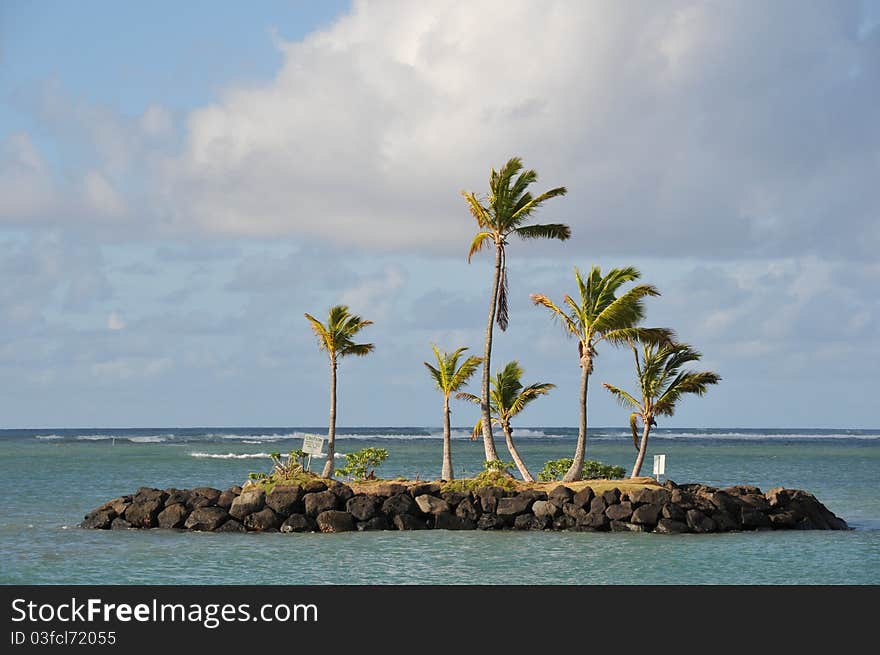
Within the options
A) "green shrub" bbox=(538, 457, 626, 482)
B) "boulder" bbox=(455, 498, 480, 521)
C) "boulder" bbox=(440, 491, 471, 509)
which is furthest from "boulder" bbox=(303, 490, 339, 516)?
"green shrub" bbox=(538, 457, 626, 482)

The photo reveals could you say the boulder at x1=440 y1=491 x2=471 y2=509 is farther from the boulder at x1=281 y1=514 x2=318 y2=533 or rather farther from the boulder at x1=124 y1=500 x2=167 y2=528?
the boulder at x1=124 y1=500 x2=167 y2=528

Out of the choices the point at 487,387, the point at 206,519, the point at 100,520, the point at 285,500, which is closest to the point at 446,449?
the point at 487,387

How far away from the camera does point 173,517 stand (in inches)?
1323

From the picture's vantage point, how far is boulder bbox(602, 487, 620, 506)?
33125 mm

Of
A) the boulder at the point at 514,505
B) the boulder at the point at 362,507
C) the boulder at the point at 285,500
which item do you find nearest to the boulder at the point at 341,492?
the boulder at the point at 362,507

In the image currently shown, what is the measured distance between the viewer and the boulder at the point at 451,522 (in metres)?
33.1

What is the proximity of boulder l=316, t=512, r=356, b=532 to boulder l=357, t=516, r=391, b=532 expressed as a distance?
24 cm

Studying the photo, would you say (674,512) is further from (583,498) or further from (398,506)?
(398,506)

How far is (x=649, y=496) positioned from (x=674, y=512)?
841mm

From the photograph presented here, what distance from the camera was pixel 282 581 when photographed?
2550cm

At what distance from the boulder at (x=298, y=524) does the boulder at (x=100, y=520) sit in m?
5.59

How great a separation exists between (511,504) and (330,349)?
8453mm

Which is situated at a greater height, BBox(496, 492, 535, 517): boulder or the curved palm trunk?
the curved palm trunk
